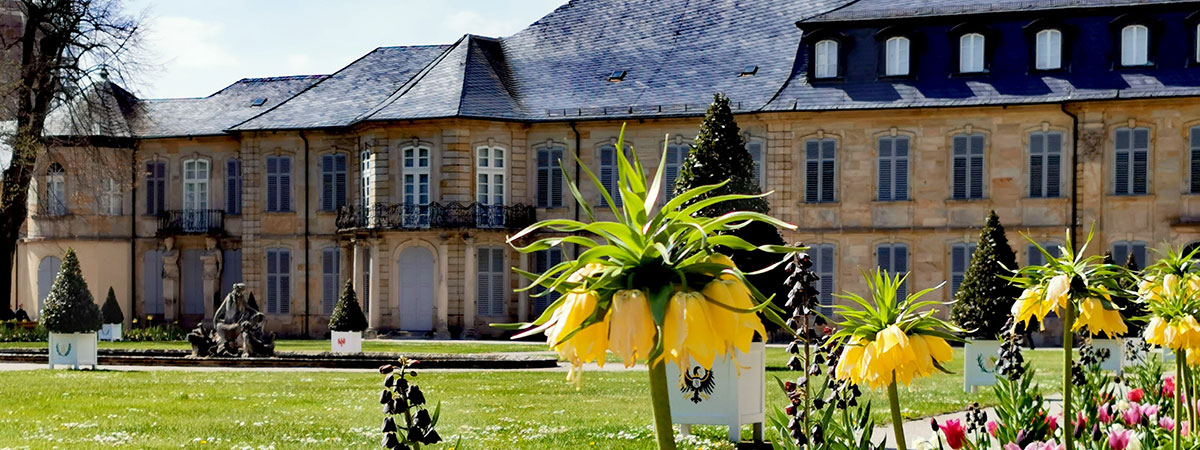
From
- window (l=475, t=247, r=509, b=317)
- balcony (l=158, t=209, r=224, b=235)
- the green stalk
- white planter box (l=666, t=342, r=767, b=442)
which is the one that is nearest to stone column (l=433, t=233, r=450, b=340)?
window (l=475, t=247, r=509, b=317)

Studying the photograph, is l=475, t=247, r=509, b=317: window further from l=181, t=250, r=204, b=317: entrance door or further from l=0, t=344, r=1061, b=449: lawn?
l=0, t=344, r=1061, b=449: lawn

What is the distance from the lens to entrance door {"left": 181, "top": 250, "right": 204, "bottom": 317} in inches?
1818

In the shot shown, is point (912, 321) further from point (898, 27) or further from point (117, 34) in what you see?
point (117, 34)

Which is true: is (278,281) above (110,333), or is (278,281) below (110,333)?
above

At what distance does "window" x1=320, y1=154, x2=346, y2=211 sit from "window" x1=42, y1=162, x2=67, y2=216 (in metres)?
8.04

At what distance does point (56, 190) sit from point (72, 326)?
2161cm

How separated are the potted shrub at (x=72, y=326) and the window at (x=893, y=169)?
1978cm

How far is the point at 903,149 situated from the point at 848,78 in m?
2.19

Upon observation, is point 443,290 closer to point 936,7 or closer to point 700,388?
point 936,7

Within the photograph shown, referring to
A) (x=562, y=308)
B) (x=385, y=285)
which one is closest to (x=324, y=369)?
(x=385, y=285)

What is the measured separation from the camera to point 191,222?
46.2 metres

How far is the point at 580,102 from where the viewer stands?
136ft

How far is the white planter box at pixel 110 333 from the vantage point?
38.8 m

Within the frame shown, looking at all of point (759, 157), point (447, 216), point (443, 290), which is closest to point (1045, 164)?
point (759, 157)
